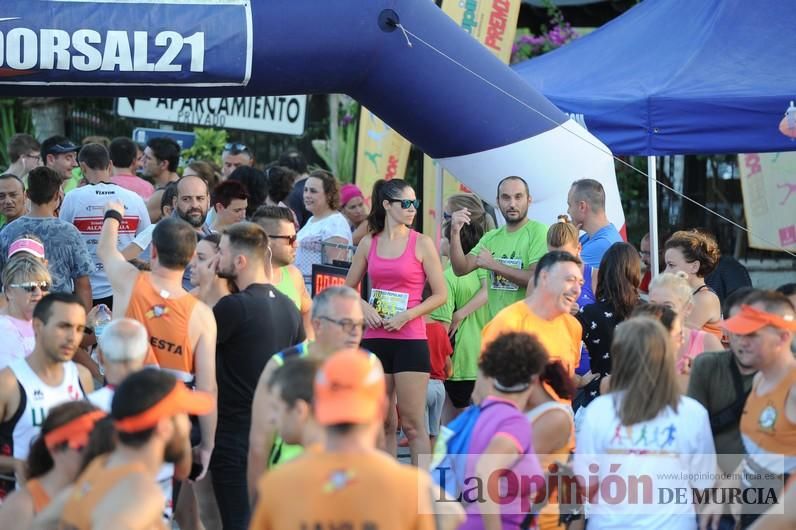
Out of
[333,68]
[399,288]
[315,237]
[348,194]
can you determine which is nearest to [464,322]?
[399,288]

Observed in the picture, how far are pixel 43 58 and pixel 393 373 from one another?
269 cm

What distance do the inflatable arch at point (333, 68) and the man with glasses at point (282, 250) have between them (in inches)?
44.5

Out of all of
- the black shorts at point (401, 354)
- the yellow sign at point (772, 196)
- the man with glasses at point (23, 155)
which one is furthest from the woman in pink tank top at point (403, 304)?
the yellow sign at point (772, 196)

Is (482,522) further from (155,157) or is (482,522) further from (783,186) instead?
(783,186)

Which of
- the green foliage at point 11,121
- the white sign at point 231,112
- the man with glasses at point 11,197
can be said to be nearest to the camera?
the man with glasses at point 11,197

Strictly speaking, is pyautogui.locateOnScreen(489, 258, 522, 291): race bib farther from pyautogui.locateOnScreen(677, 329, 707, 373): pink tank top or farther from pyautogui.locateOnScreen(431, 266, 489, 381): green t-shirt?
pyautogui.locateOnScreen(677, 329, 707, 373): pink tank top

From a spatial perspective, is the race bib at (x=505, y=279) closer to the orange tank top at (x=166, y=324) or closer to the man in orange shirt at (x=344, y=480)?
the orange tank top at (x=166, y=324)

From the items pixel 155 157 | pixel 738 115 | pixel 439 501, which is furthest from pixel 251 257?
pixel 155 157

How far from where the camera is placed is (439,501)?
157 inches

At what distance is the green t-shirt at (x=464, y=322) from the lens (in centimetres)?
779

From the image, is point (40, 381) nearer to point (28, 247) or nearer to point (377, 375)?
point (28, 247)

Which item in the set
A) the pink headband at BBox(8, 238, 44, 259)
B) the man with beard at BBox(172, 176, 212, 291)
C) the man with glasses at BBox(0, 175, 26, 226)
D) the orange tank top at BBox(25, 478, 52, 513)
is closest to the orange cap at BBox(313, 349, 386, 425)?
the orange tank top at BBox(25, 478, 52, 513)

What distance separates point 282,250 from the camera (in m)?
6.74

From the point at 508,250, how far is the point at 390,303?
835 mm
